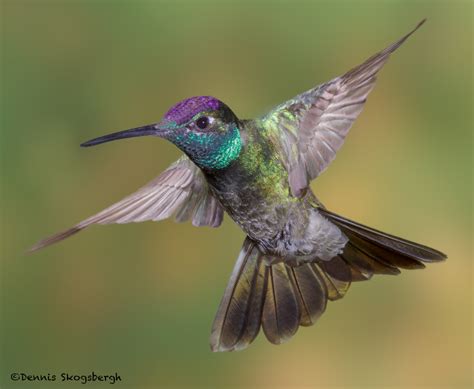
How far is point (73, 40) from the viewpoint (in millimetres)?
Result: 2730

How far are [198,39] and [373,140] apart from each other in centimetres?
71

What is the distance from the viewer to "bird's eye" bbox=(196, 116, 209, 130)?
1229 mm

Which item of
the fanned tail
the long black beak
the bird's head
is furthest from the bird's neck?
the fanned tail

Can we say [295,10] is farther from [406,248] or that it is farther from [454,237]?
[406,248]

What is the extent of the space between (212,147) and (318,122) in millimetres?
225

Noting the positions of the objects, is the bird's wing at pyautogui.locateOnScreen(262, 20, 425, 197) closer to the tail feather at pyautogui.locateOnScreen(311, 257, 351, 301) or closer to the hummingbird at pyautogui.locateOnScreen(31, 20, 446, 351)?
the hummingbird at pyautogui.locateOnScreen(31, 20, 446, 351)

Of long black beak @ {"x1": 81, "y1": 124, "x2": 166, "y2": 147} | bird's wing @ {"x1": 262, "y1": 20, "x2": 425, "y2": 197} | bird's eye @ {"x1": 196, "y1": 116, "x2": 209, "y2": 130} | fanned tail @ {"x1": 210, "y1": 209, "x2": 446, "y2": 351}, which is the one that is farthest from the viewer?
fanned tail @ {"x1": 210, "y1": 209, "x2": 446, "y2": 351}

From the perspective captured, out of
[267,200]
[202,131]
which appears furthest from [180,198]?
[202,131]

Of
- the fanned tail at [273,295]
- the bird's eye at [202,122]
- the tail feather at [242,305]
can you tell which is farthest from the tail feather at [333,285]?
the bird's eye at [202,122]

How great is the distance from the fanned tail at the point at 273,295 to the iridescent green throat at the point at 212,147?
0.29m

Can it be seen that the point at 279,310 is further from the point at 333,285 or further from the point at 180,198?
the point at 180,198

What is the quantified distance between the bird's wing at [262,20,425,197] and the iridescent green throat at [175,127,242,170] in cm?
11

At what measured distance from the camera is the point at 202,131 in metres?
1.24

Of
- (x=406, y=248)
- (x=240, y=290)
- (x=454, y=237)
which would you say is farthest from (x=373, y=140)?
(x=406, y=248)
